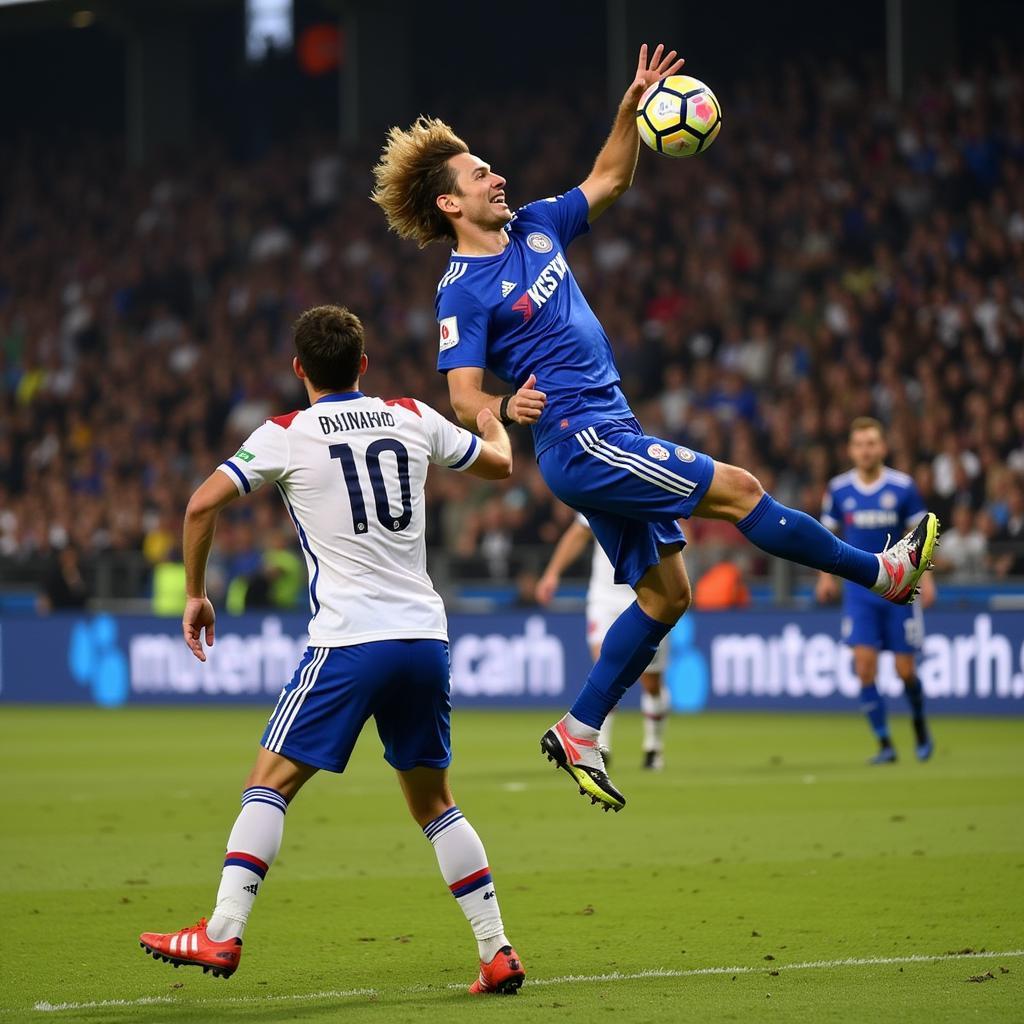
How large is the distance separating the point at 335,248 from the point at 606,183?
21.7m

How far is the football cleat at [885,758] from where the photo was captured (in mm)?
13945

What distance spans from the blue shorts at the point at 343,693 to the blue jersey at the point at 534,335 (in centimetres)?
140

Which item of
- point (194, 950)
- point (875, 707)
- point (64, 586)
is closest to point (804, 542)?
point (194, 950)

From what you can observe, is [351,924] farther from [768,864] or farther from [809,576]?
[809,576]

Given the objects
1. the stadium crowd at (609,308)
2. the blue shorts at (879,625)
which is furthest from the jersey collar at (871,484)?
the stadium crowd at (609,308)

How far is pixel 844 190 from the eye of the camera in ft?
77.6

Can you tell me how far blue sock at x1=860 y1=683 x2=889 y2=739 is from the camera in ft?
45.6

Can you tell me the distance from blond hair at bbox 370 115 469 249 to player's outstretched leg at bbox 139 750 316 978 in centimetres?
236

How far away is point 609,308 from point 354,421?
18.7 m

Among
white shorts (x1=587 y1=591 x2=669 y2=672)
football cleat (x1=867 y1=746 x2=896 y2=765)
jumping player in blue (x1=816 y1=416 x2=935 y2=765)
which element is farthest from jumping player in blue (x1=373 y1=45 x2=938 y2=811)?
football cleat (x1=867 y1=746 x2=896 y2=765)

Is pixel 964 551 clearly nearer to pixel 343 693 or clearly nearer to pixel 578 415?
pixel 578 415

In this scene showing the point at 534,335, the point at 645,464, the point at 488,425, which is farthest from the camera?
the point at 534,335

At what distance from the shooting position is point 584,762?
696 cm

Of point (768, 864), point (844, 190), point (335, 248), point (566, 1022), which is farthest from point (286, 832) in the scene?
point (335, 248)
